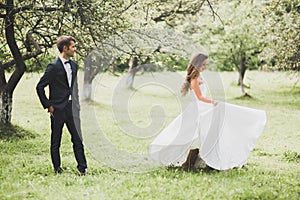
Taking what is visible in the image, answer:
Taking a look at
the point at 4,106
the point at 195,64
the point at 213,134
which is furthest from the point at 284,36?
the point at 213,134

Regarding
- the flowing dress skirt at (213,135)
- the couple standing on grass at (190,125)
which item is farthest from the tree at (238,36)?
the couple standing on grass at (190,125)

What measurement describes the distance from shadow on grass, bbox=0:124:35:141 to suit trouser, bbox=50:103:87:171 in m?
4.47

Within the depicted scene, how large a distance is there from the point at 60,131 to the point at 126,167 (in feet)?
5.39

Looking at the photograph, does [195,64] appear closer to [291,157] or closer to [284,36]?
[291,157]

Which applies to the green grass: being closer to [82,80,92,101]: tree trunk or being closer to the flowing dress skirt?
the flowing dress skirt

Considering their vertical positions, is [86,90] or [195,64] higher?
[195,64]

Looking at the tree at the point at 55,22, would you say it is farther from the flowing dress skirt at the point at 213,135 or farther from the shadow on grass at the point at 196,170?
the shadow on grass at the point at 196,170

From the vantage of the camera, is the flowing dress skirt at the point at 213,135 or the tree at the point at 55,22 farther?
the tree at the point at 55,22

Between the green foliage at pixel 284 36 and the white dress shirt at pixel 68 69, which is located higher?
the green foliage at pixel 284 36

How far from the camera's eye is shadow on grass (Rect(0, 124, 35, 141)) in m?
11.8

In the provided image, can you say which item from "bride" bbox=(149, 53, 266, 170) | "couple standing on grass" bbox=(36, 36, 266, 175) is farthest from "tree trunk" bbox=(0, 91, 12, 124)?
"bride" bbox=(149, 53, 266, 170)

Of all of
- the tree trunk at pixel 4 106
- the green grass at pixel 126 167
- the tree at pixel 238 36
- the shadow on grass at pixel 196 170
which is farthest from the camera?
the tree at pixel 238 36

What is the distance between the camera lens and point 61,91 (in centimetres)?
725

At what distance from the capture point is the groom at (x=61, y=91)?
282 inches
